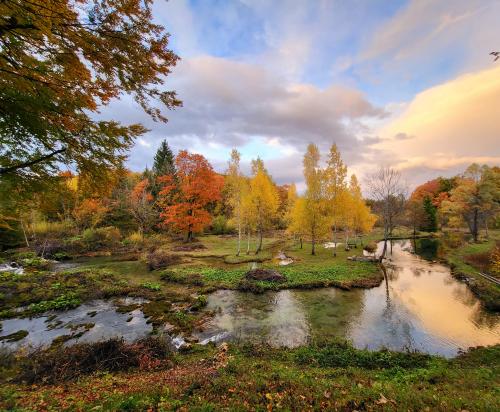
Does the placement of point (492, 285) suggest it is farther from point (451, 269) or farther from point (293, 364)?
point (293, 364)

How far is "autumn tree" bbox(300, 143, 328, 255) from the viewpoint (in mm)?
26297

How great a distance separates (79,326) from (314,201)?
22351mm

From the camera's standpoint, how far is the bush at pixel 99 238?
94.7 ft

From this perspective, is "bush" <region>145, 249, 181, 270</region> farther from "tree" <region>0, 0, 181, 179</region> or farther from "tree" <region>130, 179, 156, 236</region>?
"tree" <region>0, 0, 181, 179</region>

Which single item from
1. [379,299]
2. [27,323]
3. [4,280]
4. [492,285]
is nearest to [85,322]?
[27,323]

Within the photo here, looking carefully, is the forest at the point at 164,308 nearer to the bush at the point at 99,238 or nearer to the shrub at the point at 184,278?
the shrub at the point at 184,278

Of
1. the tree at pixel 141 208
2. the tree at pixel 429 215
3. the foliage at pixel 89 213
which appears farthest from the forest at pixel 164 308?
the tree at pixel 429 215

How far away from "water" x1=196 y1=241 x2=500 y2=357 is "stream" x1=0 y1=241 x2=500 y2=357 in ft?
0.12

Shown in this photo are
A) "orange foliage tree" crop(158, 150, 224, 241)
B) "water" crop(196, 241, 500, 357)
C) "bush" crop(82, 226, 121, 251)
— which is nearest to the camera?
"water" crop(196, 241, 500, 357)

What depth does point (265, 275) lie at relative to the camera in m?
17.4

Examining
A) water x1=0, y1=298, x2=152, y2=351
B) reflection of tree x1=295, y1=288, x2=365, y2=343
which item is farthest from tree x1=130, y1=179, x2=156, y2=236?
reflection of tree x1=295, y1=288, x2=365, y2=343

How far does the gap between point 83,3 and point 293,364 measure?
33.6 feet

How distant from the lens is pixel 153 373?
6.88 m

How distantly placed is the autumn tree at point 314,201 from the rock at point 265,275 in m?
10.2
